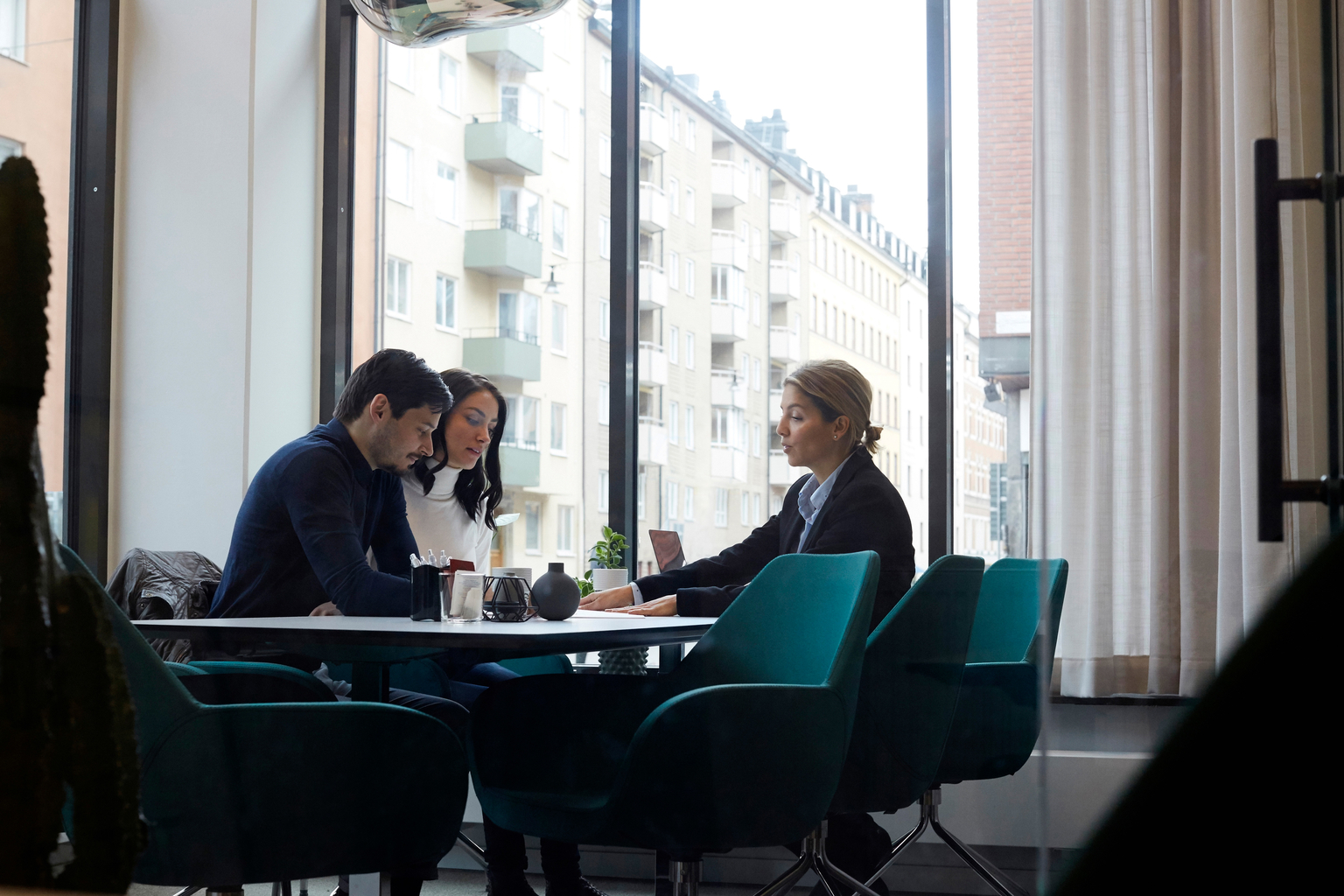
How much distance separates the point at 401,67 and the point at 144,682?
150 inches

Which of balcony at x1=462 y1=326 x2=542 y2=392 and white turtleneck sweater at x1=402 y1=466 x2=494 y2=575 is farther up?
balcony at x1=462 y1=326 x2=542 y2=392

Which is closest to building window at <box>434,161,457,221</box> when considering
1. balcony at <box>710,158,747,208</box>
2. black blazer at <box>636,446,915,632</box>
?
balcony at <box>710,158,747,208</box>

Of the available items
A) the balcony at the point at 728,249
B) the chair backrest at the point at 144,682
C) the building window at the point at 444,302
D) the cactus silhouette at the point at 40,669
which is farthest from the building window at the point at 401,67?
the cactus silhouette at the point at 40,669

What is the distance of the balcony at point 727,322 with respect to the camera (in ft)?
11.5

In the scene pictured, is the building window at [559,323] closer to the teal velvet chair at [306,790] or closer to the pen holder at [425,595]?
the pen holder at [425,595]

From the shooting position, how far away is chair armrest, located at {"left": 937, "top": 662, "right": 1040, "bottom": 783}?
5.76 ft

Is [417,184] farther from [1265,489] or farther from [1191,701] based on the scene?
[1191,701]

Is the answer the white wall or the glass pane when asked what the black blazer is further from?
the glass pane

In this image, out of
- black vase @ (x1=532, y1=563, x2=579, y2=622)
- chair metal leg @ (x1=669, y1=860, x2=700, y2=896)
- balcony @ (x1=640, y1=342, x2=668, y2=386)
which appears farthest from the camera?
balcony @ (x1=640, y1=342, x2=668, y2=386)

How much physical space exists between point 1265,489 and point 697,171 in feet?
9.31

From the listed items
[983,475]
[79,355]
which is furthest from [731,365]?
[79,355]

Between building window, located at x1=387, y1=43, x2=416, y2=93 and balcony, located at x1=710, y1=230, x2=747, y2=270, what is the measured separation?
4.97ft

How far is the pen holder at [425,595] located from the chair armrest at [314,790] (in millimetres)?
543

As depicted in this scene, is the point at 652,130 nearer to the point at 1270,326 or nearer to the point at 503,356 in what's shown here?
the point at 503,356
